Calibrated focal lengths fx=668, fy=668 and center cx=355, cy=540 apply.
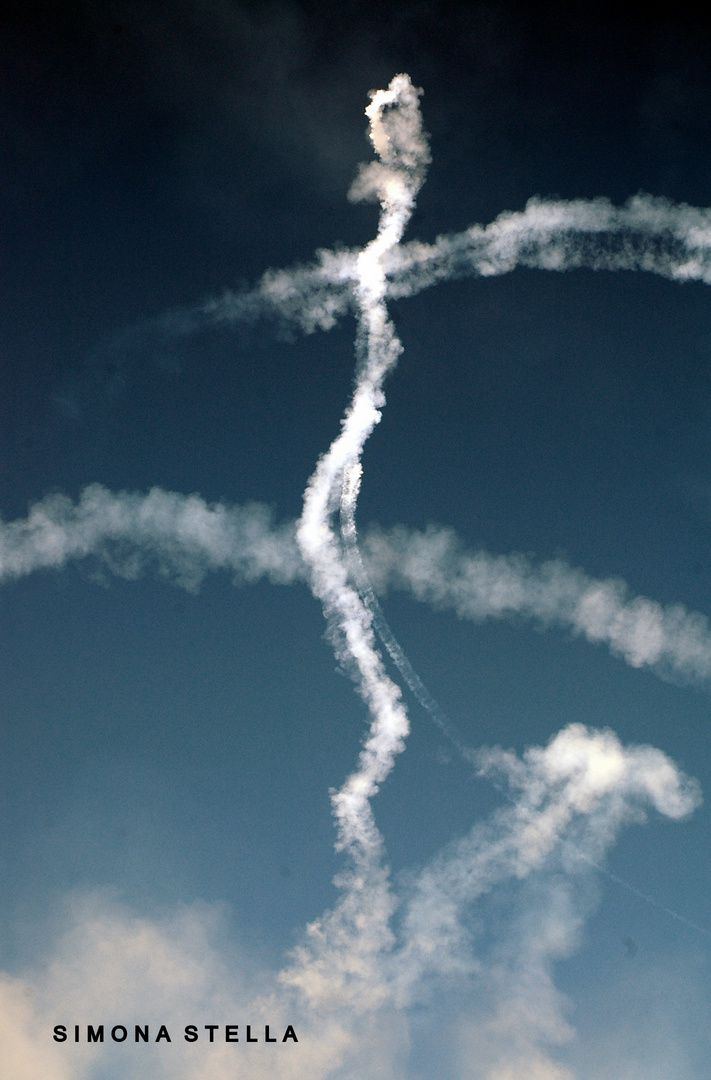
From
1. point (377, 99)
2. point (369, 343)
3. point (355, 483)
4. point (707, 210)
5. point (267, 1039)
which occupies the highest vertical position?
point (377, 99)

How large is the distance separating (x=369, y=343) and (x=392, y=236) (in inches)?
153

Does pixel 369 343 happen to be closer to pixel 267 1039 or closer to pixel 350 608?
pixel 350 608

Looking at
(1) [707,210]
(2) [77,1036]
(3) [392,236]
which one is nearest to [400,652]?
(3) [392,236]

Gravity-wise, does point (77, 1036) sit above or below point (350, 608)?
below

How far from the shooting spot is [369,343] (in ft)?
81.3

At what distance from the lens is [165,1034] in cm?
2930

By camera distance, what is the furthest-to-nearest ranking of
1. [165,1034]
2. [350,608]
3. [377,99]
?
[165,1034], [350,608], [377,99]

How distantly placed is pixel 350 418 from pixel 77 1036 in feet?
96.2

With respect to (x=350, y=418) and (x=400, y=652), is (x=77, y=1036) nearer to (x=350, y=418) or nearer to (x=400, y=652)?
(x=400, y=652)

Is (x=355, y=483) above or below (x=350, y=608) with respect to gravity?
above

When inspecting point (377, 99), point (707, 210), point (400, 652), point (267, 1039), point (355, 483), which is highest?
point (377, 99)

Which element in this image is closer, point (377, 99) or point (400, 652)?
point (377, 99)

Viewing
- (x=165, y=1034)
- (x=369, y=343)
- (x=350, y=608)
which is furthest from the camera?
(x=165, y=1034)

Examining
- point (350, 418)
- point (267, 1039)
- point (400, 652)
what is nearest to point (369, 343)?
point (350, 418)
